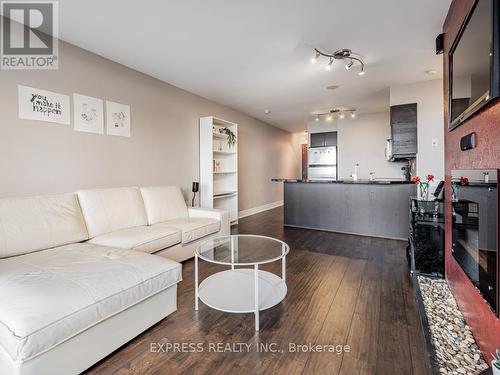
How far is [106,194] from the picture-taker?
275 cm

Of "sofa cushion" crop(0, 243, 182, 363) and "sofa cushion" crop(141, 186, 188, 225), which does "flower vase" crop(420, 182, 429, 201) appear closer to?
"sofa cushion" crop(0, 243, 182, 363)

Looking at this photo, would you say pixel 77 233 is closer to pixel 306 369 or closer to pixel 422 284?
pixel 306 369

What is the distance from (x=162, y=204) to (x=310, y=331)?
2.36 metres

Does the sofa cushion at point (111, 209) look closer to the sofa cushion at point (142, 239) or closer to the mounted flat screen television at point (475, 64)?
the sofa cushion at point (142, 239)

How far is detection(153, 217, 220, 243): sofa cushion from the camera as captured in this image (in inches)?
114

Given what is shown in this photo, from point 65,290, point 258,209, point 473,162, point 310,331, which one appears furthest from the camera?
Result: point 258,209

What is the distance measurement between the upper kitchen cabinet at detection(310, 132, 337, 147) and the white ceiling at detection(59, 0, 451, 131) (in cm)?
255

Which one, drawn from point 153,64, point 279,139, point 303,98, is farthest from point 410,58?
point 279,139

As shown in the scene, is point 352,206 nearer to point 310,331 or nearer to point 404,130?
point 404,130

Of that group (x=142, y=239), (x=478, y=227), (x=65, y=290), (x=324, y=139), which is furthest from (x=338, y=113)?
(x=65, y=290)

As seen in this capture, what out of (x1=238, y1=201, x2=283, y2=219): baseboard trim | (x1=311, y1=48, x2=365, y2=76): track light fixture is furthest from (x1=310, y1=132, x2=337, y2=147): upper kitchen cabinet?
(x1=311, y1=48, x2=365, y2=76): track light fixture

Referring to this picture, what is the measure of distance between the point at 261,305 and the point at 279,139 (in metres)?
6.45

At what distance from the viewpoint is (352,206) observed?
13.9 ft

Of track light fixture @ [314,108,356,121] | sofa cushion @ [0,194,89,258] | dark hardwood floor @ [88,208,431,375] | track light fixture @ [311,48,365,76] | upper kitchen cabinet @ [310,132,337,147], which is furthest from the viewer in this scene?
upper kitchen cabinet @ [310,132,337,147]
